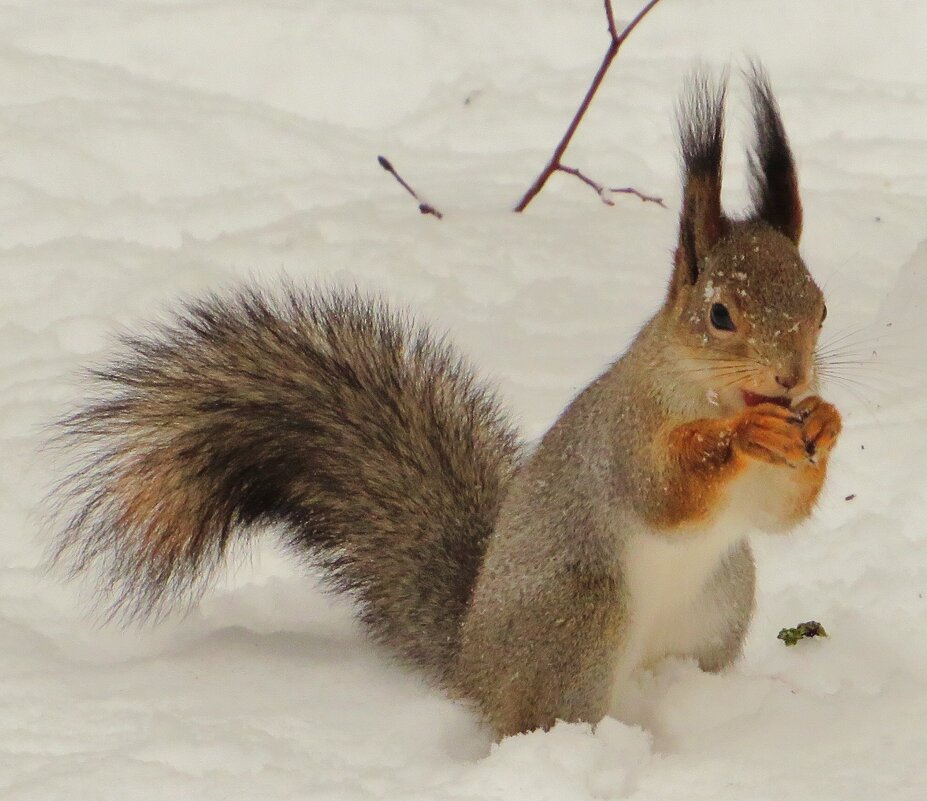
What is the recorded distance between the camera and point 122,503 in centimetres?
258

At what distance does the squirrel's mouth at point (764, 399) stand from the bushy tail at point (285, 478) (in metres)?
0.56

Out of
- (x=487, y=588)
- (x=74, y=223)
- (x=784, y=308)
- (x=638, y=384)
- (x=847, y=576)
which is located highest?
(x=784, y=308)

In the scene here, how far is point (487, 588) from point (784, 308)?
0.60 m

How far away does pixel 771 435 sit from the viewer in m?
2.16

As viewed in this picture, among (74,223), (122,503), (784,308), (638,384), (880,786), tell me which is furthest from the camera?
(74,223)

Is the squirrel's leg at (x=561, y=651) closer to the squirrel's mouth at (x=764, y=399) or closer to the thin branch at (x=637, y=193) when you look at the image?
the squirrel's mouth at (x=764, y=399)

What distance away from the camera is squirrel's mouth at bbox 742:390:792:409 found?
2219 millimetres

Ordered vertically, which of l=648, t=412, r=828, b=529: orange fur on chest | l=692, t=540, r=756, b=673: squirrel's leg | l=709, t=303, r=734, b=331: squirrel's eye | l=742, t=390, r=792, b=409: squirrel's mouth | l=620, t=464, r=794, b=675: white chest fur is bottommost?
l=692, t=540, r=756, b=673: squirrel's leg

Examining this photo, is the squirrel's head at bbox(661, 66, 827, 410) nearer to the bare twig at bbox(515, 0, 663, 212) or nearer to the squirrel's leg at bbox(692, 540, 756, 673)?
the squirrel's leg at bbox(692, 540, 756, 673)

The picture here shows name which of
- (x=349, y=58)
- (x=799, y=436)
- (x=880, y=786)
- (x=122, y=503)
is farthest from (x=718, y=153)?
(x=349, y=58)

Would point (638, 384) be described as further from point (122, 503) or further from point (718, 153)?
point (122, 503)

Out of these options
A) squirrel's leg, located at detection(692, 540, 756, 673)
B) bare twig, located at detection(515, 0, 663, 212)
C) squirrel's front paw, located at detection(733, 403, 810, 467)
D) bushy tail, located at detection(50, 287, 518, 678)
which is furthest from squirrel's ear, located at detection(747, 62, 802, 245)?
bare twig, located at detection(515, 0, 663, 212)

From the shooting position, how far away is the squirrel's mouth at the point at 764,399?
7.28ft

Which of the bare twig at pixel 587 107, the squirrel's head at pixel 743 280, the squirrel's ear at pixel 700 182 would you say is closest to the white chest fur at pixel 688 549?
the squirrel's head at pixel 743 280
